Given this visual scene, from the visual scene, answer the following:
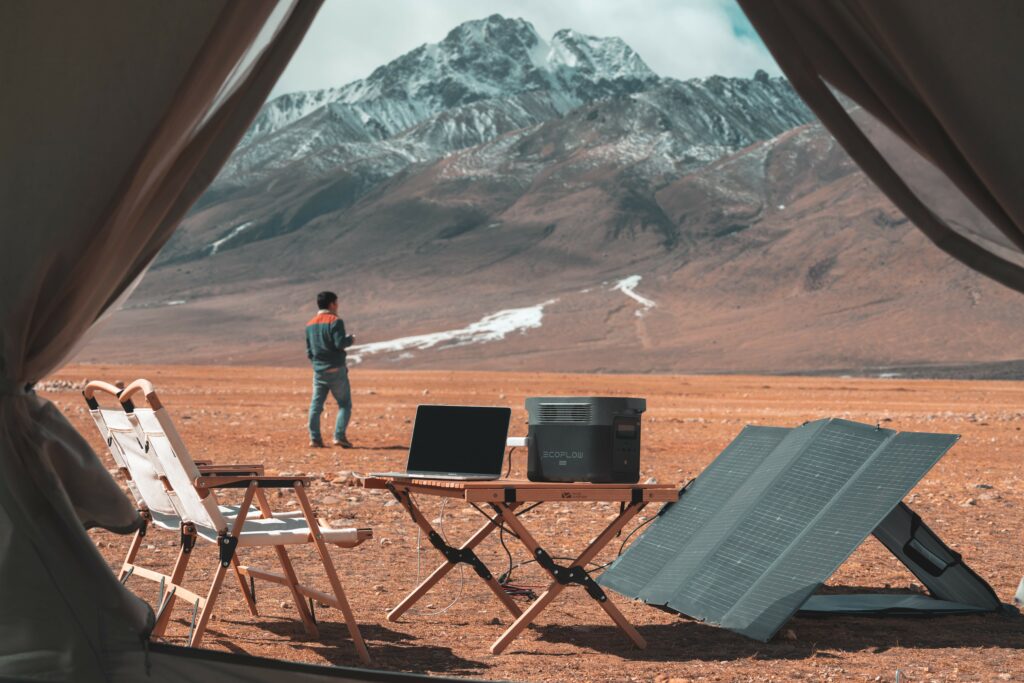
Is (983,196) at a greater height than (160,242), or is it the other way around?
(160,242)

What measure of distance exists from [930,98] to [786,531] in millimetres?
2661

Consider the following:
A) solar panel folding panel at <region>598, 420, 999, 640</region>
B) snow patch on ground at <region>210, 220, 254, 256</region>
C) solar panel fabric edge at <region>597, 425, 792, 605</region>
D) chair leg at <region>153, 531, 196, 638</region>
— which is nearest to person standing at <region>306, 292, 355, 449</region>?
solar panel fabric edge at <region>597, 425, 792, 605</region>

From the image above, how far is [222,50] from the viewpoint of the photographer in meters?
4.79

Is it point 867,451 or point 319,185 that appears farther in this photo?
point 319,185

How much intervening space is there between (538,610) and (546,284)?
11210cm

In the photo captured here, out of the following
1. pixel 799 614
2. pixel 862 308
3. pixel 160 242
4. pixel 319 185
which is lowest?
pixel 862 308

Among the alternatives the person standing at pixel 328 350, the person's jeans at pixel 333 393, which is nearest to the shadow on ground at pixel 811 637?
the person standing at pixel 328 350

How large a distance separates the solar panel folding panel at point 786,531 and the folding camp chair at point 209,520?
1.77 m

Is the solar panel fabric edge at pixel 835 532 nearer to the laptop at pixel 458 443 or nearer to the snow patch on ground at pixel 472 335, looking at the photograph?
the laptop at pixel 458 443

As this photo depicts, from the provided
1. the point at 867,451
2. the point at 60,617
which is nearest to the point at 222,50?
the point at 60,617

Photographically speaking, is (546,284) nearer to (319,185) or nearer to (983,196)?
(319,185)

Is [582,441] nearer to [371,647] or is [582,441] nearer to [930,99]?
[371,647]

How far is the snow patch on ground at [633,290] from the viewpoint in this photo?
344 feet

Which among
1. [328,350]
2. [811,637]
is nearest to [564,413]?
[811,637]
